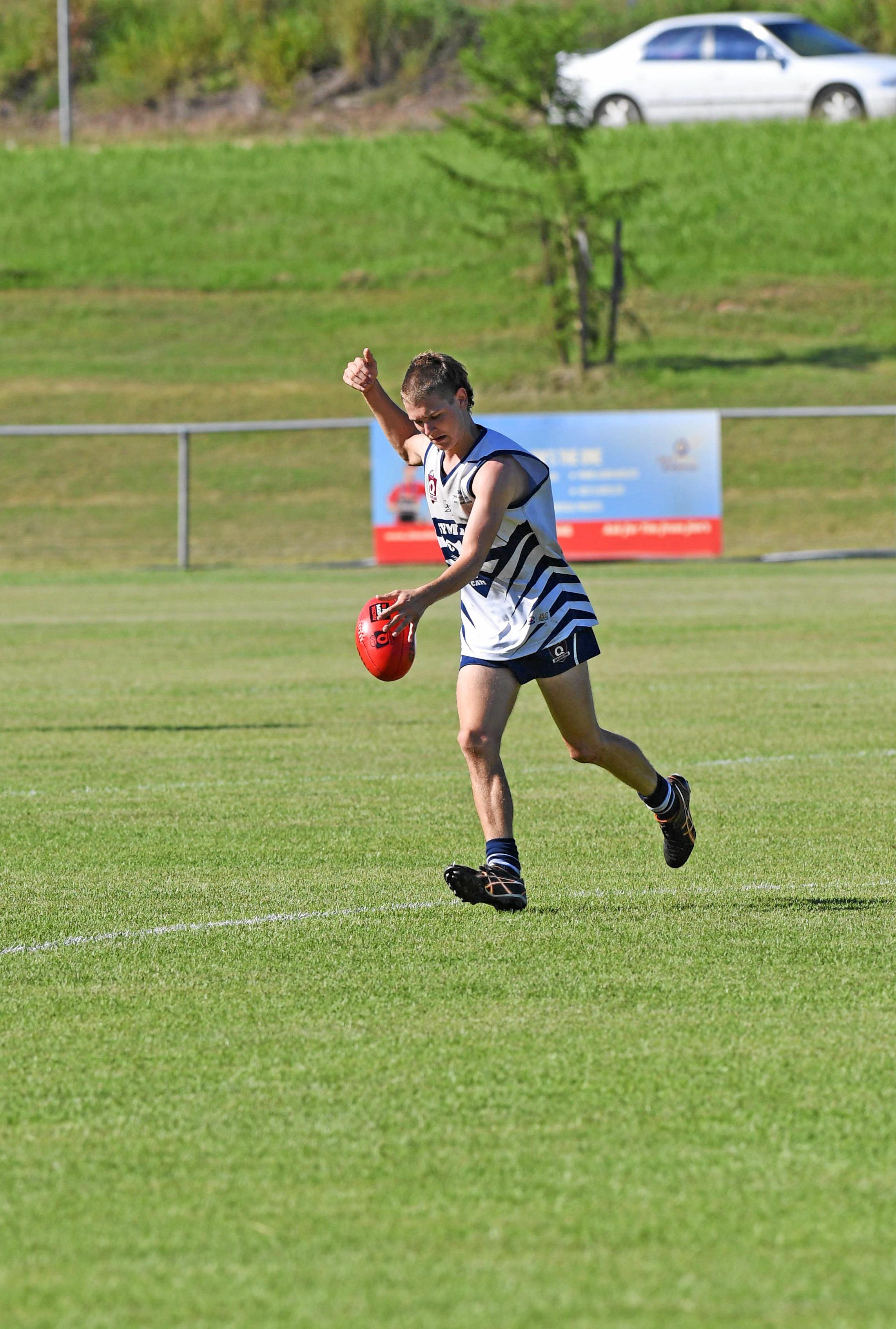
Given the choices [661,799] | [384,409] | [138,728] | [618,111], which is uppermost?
[618,111]

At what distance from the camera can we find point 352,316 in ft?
126

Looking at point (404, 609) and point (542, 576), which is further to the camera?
point (542, 576)

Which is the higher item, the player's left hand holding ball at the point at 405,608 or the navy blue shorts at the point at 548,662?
the player's left hand holding ball at the point at 405,608

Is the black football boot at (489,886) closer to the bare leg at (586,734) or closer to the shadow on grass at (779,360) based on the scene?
the bare leg at (586,734)

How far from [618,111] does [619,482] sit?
16.9m

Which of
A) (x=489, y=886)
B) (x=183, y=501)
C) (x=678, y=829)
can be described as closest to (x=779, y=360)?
(x=183, y=501)

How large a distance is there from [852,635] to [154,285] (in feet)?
87.0

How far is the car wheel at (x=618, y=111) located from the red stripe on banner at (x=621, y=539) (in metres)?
15.3

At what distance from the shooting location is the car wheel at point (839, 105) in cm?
3894

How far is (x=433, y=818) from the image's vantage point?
29.2 feet

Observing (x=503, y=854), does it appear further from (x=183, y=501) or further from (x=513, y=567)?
(x=183, y=501)

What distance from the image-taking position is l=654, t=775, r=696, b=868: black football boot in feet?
24.2

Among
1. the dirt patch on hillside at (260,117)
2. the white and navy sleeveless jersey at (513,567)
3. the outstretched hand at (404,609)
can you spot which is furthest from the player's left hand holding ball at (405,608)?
the dirt patch on hillside at (260,117)

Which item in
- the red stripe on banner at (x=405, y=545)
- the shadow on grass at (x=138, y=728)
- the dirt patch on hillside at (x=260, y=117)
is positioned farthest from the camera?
the dirt patch on hillside at (x=260, y=117)
